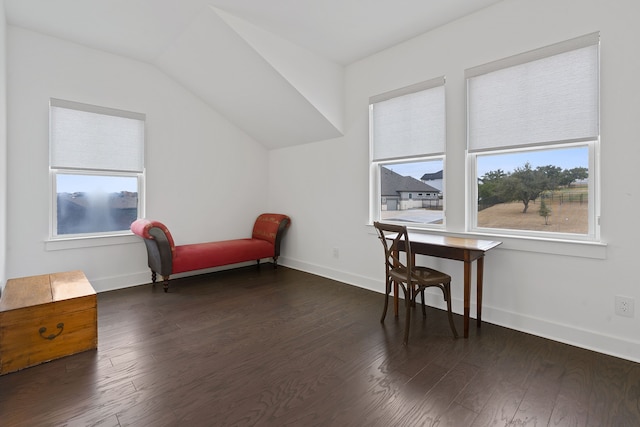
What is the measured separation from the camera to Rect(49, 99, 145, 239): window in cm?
337

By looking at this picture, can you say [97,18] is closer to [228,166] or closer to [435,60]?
[228,166]

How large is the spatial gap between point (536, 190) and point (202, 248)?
370 centimetres

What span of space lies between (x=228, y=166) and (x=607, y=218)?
4.38 m

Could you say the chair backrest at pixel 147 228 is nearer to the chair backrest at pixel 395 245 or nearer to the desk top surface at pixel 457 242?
the chair backrest at pixel 395 245

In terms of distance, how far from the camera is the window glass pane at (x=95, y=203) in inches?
136

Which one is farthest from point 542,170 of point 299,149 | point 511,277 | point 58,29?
point 58,29

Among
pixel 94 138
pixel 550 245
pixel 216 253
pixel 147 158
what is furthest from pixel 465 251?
pixel 94 138

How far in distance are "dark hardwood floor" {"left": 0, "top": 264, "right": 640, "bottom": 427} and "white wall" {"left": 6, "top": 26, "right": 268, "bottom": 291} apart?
1.14 metres

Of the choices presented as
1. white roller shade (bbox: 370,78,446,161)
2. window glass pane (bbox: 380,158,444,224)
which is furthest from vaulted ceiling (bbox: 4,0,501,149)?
window glass pane (bbox: 380,158,444,224)

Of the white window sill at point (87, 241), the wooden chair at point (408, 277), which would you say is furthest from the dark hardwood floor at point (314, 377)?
the white window sill at point (87, 241)

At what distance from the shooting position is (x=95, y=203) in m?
3.67

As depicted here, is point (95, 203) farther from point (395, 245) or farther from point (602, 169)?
point (602, 169)

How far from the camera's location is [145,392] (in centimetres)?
178

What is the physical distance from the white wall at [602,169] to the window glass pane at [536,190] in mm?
172
